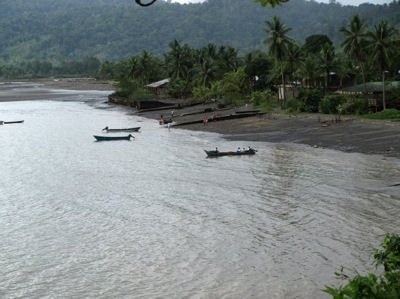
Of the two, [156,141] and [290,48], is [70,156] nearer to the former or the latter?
[156,141]

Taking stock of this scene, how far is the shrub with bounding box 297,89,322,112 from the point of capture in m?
65.2

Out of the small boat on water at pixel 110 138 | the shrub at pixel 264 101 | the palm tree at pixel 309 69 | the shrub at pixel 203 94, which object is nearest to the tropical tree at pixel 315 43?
the shrub at pixel 203 94

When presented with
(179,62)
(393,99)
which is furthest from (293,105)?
(179,62)

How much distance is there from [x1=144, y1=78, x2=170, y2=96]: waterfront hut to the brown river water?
6380cm

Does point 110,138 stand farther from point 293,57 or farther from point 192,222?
point 192,222

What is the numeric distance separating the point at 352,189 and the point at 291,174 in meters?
6.44

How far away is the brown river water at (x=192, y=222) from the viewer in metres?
20.4

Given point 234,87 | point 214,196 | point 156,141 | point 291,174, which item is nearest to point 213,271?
point 214,196

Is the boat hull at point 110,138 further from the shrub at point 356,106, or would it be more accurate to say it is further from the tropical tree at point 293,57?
the tropical tree at point 293,57

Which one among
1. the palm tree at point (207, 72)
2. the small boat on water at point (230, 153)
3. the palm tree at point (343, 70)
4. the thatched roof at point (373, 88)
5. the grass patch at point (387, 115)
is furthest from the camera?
the palm tree at point (207, 72)

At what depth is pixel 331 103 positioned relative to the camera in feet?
204

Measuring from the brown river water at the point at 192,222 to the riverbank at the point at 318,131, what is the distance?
89.5 inches

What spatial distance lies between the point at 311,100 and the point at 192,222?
41600 millimetres

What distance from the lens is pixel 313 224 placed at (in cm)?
2620
